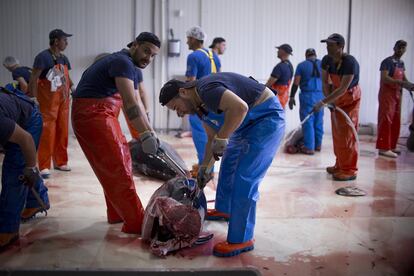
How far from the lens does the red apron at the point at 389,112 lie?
20.4 feet

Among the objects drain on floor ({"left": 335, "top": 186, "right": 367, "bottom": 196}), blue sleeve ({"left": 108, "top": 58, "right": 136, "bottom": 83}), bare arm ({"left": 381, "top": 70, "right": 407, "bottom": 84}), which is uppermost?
blue sleeve ({"left": 108, "top": 58, "right": 136, "bottom": 83})

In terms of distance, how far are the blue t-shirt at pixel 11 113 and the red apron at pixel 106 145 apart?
1.12 feet

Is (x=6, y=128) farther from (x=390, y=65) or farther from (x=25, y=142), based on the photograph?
(x=390, y=65)

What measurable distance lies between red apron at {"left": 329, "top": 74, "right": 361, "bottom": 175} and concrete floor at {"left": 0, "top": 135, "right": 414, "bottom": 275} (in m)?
0.31

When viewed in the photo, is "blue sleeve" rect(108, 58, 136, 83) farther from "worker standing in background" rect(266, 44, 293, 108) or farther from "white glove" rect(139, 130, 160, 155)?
"worker standing in background" rect(266, 44, 293, 108)

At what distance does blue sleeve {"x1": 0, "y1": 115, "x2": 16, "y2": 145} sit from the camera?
8.40 feet

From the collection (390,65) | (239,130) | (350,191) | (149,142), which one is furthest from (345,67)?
(149,142)

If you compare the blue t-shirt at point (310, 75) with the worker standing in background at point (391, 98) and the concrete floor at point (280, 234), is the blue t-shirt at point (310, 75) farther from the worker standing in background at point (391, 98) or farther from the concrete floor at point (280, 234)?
the concrete floor at point (280, 234)

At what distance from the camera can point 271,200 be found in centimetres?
418

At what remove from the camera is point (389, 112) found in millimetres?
6309

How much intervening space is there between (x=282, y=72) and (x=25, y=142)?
4.47m

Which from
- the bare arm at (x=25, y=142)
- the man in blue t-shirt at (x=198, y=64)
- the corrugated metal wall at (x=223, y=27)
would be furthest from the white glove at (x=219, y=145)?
the corrugated metal wall at (x=223, y=27)

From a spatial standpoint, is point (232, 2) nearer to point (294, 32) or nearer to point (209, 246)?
point (294, 32)

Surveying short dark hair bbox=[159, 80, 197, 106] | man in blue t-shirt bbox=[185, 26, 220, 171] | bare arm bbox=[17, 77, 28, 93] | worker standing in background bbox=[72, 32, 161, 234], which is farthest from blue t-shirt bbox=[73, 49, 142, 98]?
bare arm bbox=[17, 77, 28, 93]
